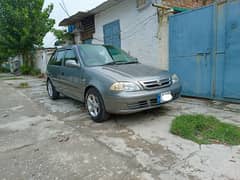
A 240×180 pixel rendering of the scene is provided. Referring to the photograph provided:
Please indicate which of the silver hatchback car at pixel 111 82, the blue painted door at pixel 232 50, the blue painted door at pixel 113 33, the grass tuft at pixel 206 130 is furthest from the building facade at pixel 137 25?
the grass tuft at pixel 206 130

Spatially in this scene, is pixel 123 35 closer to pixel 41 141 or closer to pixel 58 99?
pixel 58 99

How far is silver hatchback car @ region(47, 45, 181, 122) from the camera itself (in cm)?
330

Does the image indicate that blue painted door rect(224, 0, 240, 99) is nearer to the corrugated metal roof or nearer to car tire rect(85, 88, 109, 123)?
car tire rect(85, 88, 109, 123)

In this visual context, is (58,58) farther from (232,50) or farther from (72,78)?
(232,50)

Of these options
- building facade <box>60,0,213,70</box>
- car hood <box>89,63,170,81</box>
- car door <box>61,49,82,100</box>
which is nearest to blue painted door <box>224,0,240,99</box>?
car hood <box>89,63,170,81</box>

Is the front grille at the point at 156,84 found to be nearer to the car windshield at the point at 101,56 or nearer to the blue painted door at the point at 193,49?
the car windshield at the point at 101,56

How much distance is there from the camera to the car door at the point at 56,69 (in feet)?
17.3

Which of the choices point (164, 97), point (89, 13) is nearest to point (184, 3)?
point (164, 97)

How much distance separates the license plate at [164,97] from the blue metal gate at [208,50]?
1.85 metres

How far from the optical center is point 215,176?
2006 mm

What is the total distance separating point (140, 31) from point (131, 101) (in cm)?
455

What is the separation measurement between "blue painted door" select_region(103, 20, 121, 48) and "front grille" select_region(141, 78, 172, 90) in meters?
5.11

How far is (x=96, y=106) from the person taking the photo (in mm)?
3768

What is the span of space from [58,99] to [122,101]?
11.8ft
